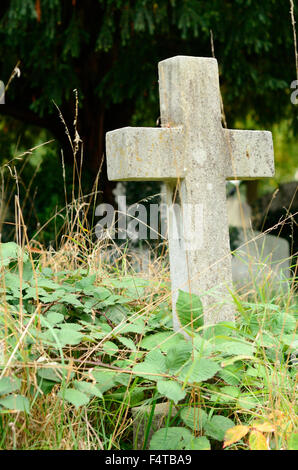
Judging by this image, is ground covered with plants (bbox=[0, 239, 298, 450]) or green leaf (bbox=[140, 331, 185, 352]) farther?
green leaf (bbox=[140, 331, 185, 352])

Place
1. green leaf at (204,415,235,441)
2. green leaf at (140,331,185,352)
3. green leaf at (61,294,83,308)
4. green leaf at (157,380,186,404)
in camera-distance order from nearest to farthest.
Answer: green leaf at (157,380,186,404)
green leaf at (204,415,235,441)
green leaf at (140,331,185,352)
green leaf at (61,294,83,308)

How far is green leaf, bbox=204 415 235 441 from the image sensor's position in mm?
1962

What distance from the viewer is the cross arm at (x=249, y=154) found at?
2693 millimetres

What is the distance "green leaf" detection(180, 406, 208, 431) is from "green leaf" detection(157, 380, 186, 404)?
0.11 m

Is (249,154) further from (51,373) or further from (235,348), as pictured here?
(51,373)

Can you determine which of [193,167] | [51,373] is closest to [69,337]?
[51,373]

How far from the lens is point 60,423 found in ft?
6.41

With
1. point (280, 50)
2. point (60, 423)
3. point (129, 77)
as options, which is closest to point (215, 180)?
point (60, 423)

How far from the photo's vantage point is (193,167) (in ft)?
8.45

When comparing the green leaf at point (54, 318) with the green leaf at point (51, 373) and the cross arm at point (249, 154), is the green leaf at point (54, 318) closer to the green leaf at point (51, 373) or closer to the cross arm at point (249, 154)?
the green leaf at point (51, 373)

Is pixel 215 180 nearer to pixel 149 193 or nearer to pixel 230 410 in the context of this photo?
pixel 230 410

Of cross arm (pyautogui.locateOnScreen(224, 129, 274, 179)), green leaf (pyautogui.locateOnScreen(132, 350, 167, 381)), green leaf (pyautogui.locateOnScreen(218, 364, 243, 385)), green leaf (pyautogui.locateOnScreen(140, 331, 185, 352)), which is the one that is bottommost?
green leaf (pyautogui.locateOnScreen(218, 364, 243, 385))

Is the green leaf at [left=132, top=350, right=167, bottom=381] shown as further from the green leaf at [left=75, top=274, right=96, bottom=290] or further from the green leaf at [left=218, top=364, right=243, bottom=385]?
the green leaf at [left=75, top=274, right=96, bottom=290]

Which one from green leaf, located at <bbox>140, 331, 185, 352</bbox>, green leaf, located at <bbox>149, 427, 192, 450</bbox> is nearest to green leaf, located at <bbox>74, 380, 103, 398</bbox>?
green leaf, located at <bbox>149, 427, 192, 450</bbox>
